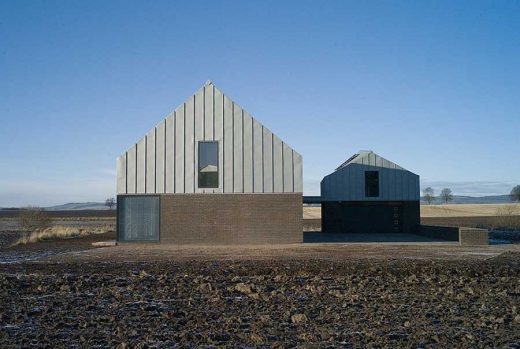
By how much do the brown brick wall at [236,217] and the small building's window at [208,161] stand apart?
3.18 feet

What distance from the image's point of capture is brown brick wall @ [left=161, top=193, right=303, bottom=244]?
28.0 m

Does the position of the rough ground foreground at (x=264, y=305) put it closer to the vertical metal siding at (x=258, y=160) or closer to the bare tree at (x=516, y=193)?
the vertical metal siding at (x=258, y=160)

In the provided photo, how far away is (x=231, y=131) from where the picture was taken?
28172mm

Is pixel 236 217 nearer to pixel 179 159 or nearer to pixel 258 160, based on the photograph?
pixel 258 160

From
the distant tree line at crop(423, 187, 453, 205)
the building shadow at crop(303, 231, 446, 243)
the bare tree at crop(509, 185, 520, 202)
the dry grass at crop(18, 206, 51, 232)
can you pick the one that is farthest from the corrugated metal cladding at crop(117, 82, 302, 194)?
the distant tree line at crop(423, 187, 453, 205)

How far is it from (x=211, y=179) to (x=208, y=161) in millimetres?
968

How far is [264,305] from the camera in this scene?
11219mm

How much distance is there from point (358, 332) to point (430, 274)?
7.84m

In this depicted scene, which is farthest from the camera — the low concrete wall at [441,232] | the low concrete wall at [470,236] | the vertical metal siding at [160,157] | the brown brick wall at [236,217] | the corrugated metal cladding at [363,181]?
the corrugated metal cladding at [363,181]

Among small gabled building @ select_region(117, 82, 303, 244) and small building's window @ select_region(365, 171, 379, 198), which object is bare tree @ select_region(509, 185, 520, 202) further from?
small gabled building @ select_region(117, 82, 303, 244)

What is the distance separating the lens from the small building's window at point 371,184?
Answer: 121 feet

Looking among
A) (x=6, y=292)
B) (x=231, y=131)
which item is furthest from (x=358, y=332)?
(x=231, y=131)

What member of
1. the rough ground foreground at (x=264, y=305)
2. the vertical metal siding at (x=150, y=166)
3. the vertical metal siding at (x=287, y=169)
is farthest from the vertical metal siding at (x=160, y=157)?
the rough ground foreground at (x=264, y=305)

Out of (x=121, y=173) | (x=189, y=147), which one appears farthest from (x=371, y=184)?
(x=121, y=173)
